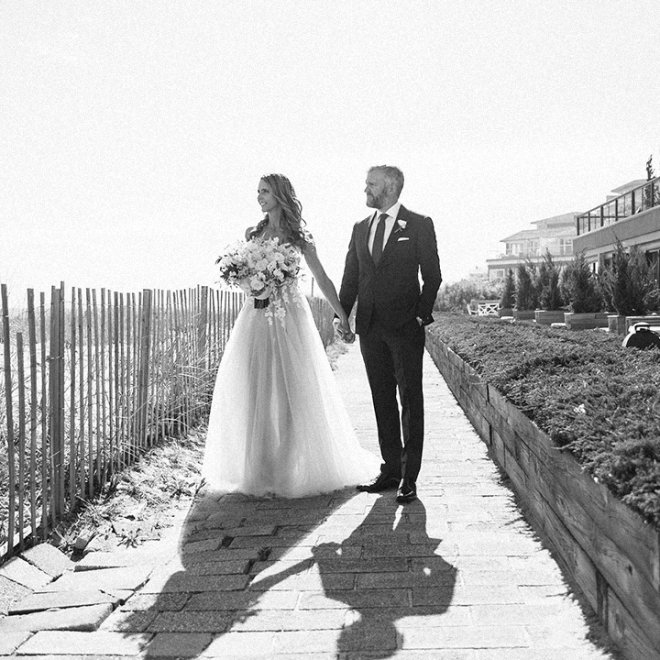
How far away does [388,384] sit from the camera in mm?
5227

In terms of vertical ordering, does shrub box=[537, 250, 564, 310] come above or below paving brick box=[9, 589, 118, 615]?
above

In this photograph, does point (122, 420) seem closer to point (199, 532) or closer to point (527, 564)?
point (199, 532)

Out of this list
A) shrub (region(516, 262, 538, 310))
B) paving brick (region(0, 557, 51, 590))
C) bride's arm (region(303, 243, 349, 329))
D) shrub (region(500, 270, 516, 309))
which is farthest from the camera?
shrub (region(500, 270, 516, 309))

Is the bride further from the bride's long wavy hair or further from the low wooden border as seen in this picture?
the low wooden border

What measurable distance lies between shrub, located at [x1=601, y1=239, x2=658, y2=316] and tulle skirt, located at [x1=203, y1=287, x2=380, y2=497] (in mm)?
11987

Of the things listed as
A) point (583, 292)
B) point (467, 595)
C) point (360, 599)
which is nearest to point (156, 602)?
point (360, 599)

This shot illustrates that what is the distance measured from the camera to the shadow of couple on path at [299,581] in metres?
3.01

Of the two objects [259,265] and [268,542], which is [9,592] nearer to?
[268,542]

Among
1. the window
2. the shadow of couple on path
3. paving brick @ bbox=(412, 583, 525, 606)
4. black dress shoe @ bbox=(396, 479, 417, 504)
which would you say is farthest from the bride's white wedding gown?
the window

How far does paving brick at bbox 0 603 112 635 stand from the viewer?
3.19 metres

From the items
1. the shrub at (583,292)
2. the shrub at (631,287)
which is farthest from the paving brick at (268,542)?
the shrub at (583,292)

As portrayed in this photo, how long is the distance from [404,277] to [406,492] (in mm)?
1336

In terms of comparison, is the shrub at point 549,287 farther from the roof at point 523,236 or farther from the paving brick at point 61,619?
the roof at point 523,236

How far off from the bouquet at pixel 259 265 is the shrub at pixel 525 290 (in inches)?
946
